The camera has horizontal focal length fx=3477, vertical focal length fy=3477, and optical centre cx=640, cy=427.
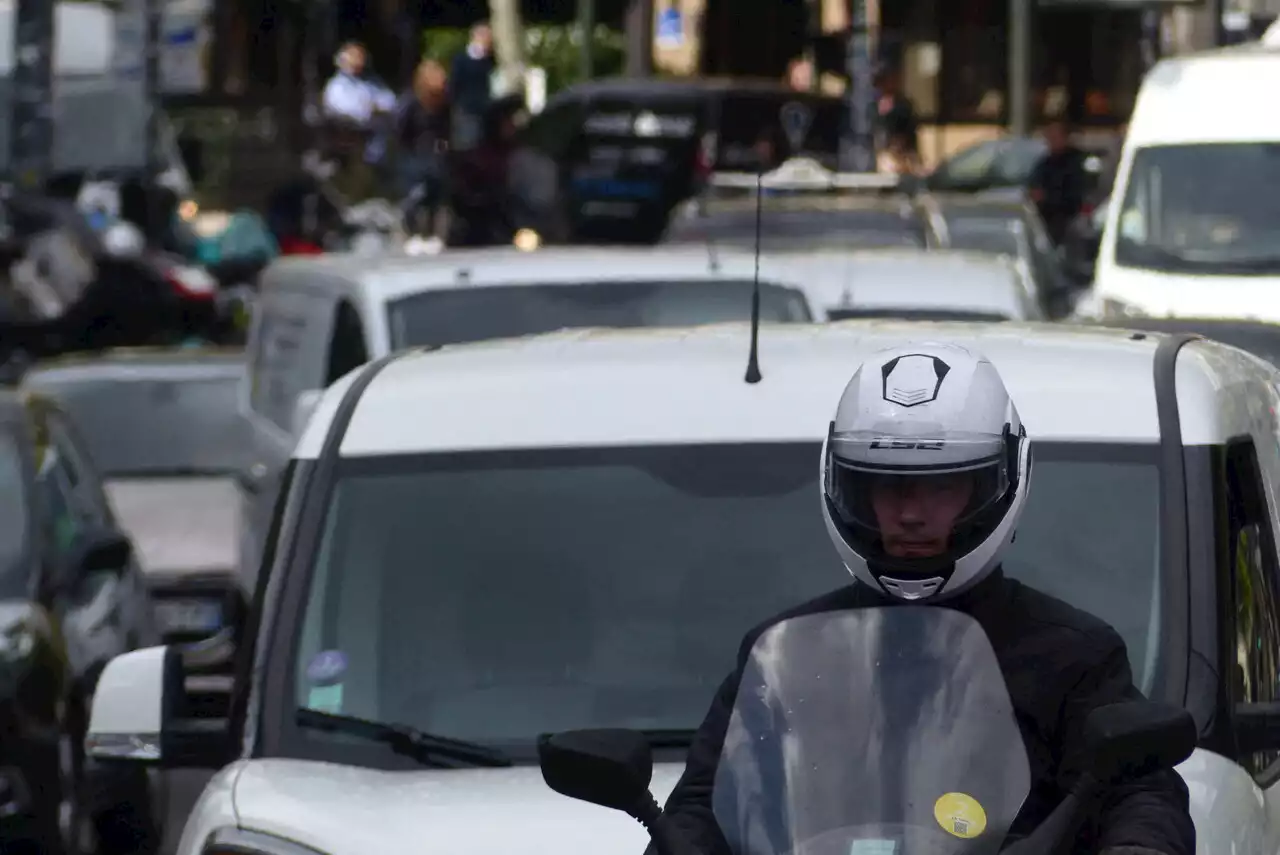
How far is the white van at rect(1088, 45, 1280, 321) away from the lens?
55.2ft

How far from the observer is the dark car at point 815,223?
16.7m

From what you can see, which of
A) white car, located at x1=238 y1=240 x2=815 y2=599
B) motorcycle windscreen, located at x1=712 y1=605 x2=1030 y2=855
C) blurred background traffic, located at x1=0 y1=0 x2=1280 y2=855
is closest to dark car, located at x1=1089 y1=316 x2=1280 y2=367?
blurred background traffic, located at x1=0 y1=0 x2=1280 y2=855

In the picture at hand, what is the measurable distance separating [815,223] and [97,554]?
7450 mm

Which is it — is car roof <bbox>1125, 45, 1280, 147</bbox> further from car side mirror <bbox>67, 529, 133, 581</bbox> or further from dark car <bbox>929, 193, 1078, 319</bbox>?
car side mirror <bbox>67, 529, 133, 581</bbox>

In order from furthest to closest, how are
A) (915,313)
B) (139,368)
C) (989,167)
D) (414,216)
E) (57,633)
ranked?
(989,167), (414,216), (139,368), (915,313), (57,633)

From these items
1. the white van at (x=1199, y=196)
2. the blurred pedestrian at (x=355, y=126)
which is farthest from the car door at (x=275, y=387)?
the blurred pedestrian at (x=355, y=126)

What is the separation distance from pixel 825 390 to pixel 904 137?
28.5m

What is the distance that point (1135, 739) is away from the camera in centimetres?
360

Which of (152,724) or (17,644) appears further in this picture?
(17,644)

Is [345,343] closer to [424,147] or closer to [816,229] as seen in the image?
[816,229]

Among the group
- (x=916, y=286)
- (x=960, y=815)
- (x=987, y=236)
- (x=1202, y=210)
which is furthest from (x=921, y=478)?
(x=987, y=236)

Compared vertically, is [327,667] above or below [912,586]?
below

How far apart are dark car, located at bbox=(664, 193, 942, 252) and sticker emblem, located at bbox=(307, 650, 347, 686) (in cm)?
1067

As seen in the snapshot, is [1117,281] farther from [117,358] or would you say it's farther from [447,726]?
[447,726]
